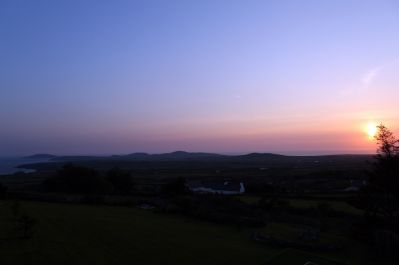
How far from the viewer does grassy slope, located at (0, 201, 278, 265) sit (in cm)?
1373

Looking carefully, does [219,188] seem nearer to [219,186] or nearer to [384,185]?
[219,186]

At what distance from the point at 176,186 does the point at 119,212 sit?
12625 mm

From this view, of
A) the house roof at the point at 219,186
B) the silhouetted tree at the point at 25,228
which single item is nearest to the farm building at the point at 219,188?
the house roof at the point at 219,186

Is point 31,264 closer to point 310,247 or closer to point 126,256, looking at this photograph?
point 126,256

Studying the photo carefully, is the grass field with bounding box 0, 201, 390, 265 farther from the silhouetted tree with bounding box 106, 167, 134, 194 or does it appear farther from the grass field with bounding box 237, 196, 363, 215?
the silhouetted tree with bounding box 106, 167, 134, 194

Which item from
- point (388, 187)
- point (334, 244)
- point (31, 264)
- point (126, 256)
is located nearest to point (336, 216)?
point (388, 187)

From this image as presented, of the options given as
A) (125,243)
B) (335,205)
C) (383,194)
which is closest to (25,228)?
(125,243)

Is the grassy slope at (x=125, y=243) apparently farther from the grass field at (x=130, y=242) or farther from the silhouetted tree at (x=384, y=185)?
the silhouetted tree at (x=384, y=185)

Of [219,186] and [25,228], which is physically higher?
[25,228]

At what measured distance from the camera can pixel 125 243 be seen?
15.6 meters

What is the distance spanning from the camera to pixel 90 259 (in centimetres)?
1354

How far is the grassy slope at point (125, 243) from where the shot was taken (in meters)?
13.7

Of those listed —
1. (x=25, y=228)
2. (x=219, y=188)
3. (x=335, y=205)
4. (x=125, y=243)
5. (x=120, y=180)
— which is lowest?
(x=219, y=188)

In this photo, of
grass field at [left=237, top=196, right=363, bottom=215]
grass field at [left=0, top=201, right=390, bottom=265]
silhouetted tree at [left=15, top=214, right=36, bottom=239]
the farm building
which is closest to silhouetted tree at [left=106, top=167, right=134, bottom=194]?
the farm building
